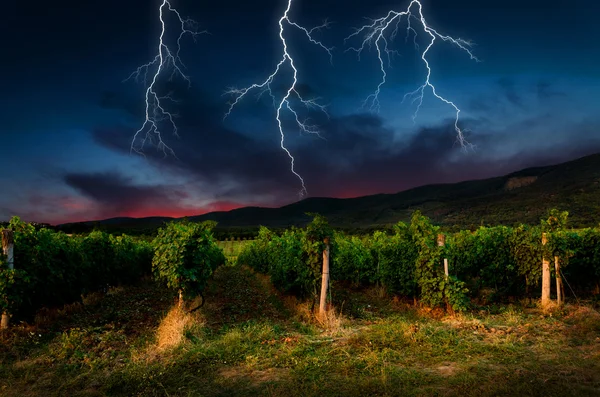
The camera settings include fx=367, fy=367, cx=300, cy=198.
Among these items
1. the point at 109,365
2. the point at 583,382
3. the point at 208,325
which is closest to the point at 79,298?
the point at 208,325

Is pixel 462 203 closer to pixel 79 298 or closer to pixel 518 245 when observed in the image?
pixel 518 245

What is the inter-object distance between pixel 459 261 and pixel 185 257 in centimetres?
1243

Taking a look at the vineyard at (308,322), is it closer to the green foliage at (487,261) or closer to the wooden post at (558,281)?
the green foliage at (487,261)

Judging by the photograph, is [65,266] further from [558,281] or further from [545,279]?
[558,281]

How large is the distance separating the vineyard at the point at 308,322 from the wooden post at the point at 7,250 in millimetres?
116


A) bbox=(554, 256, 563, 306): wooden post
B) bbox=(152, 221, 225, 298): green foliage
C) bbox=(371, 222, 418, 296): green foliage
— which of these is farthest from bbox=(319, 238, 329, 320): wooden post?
bbox=(554, 256, 563, 306): wooden post

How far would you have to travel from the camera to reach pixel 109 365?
23.7 ft

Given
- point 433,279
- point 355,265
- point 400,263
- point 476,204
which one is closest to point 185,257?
point 433,279

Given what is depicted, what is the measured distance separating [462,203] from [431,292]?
96652mm

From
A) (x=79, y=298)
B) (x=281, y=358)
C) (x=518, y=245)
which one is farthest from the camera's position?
(x=518, y=245)

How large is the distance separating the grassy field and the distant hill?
870cm

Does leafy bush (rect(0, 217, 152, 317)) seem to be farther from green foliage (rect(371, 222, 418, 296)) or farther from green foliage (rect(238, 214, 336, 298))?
green foliage (rect(371, 222, 418, 296))

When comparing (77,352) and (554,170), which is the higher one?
(554,170)

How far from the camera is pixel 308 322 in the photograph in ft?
35.3
